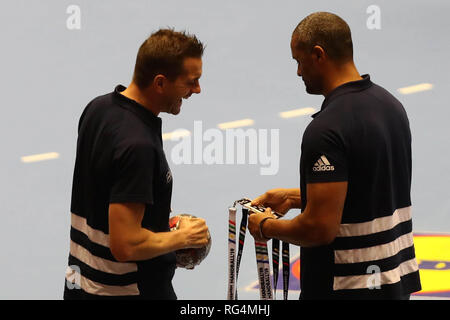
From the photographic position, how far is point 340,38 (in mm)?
4008

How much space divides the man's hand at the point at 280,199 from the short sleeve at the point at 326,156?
0.89 metres

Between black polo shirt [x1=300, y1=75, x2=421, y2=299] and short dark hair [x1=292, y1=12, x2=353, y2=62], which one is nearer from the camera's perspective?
black polo shirt [x1=300, y1=75, x2=421, y2=299]

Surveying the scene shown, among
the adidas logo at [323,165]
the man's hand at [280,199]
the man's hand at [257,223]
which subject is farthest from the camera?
the man's hand at [280,199]

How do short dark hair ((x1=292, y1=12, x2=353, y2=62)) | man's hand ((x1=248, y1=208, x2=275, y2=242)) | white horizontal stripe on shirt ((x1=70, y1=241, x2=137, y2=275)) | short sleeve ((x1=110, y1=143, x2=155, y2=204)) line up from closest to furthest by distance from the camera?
short sleeve ((x1=110, y1=143, x2=155, y2=204)) < white horizontal stripe on shirt ((x1=70, y1=241, x2=137, y2=275)) < short dark hair ((x1=292, y1=12, x2=353, y2=62)) < man's hand ((x1=248, y1=208, x2=275, y2=242))

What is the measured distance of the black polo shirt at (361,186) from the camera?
3838 millimetres

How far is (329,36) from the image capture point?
4.00 meters

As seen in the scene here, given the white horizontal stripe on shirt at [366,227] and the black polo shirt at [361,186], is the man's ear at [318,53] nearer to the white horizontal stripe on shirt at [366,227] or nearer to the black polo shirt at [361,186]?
the black polo shirt at [361,186]

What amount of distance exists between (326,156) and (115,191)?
100 centimetres

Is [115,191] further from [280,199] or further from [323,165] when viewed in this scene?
[280,199]

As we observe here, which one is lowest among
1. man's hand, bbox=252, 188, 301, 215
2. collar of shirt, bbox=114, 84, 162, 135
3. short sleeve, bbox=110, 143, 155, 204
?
man's hand, bbox=252, 188, 301, 215

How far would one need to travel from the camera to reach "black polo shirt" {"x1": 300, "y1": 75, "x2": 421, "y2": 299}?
12.6 feet

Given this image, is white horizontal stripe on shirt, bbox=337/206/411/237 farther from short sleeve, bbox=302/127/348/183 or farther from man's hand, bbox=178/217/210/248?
man's hand, bbox=178/217/210/248

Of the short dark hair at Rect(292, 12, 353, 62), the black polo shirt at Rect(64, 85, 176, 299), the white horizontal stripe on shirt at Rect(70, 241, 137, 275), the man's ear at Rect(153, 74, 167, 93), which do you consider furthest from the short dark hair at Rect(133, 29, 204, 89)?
the white horizontal stripe on shirt at Rect(70, 241, 137, 275)

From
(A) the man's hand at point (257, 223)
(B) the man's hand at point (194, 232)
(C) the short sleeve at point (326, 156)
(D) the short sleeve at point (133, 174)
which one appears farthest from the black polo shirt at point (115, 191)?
(C) the short sleeve at point (326, 156)
